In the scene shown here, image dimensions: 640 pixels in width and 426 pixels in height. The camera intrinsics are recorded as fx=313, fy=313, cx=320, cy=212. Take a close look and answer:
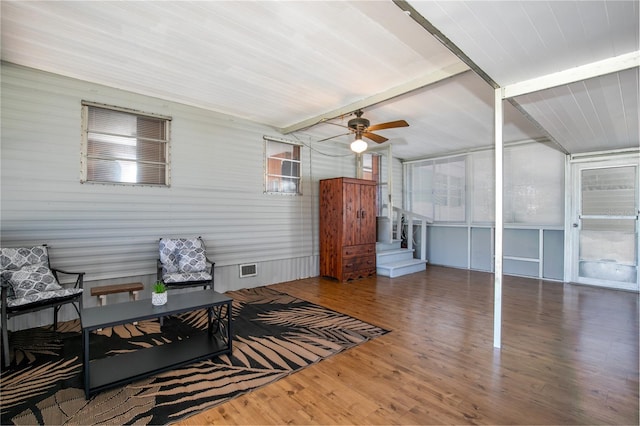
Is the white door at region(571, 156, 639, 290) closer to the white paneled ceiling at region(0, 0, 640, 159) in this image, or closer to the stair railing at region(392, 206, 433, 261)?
the white paneled ceiling at region(0, 0, 640, 159)

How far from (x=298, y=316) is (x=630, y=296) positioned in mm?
5378

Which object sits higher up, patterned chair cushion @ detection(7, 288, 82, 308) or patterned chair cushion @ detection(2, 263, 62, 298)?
patterned chair cushion @ detection(2, 263, 62, 298)

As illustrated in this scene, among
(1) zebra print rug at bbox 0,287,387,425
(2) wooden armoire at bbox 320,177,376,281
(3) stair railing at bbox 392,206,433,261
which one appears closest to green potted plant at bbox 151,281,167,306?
(1) zebra print rug at bbox 0,287,387,425

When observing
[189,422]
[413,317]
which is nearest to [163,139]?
[189,422]

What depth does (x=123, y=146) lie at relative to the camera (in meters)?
4.29

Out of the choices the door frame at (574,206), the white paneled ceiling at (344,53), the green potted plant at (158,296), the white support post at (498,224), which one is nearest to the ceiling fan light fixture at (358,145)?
the white paneled ceiling at (344,53)

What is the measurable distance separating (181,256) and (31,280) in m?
1.57

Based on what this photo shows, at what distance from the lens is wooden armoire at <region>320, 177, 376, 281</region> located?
6.04m

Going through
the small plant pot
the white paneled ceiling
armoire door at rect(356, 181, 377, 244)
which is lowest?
the small plant pot

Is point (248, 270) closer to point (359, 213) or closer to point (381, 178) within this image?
point (359, 213)

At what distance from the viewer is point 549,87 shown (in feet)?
8.99

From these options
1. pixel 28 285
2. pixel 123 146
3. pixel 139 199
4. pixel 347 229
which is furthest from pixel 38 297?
pixel 347 229

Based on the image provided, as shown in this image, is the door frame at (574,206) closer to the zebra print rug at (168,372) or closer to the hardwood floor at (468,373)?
the hardwood floor at (468,373)

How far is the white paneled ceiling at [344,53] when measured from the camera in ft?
6.88
